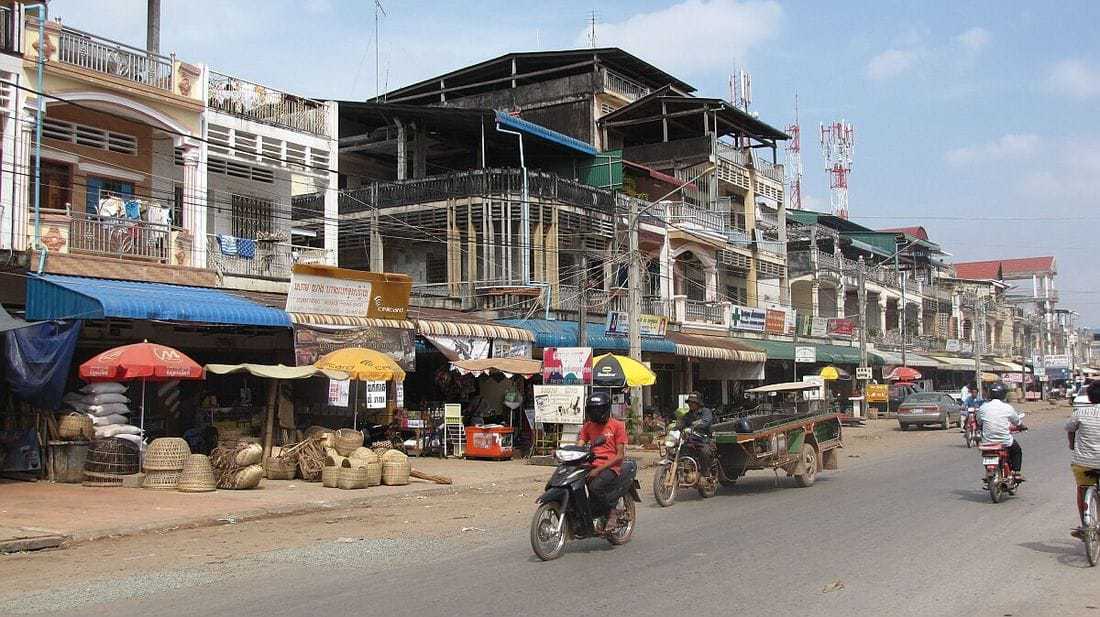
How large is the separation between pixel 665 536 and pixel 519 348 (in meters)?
14.1

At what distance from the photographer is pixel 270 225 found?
2488cm

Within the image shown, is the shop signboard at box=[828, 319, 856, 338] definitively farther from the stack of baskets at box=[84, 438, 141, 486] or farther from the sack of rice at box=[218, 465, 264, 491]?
the stack of baskets at box=[84, 438, 141, 486]

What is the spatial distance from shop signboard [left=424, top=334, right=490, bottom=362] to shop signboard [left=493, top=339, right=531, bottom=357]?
0.47 metres

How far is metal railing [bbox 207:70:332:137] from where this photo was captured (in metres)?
23.7

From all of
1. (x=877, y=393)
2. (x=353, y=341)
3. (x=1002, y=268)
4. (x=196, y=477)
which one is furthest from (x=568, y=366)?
(x=1002, y=268)

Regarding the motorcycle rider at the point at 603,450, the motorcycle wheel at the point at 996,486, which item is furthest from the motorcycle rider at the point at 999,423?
the motorcycle rider at the point at 603,450

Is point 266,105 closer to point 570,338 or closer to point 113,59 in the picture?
point 113,59

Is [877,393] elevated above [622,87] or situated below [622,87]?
below

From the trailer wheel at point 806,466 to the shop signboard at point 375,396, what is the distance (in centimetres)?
897

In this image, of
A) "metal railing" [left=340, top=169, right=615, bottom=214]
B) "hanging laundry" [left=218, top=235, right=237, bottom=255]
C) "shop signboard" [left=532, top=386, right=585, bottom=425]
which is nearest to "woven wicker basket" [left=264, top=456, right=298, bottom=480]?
"shop signboard" [left=532, top=386, right=585, bottom=425]

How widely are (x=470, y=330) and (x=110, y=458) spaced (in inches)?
370

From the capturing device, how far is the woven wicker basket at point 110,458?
1563cm

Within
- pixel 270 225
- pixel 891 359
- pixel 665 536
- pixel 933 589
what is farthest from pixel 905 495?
pixel 891 359

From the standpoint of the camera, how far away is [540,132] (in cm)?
3131
